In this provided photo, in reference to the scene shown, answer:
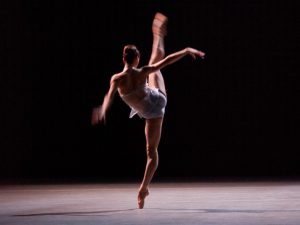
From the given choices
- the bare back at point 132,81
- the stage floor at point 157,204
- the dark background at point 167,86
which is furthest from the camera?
the dark background at point 167,86

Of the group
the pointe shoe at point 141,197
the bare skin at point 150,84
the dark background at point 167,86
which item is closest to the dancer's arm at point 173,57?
the bare skin at point 150,84

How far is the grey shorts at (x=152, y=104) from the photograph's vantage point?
3543 millimetres

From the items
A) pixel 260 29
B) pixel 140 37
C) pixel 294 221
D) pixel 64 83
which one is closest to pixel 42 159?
pixel 64 83

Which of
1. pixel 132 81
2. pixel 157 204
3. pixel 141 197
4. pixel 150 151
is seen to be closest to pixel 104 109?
pixel 132 81

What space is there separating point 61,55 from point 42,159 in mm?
1253

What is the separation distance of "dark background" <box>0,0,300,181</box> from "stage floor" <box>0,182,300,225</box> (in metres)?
0.98

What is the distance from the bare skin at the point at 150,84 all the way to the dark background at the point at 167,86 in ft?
8.91

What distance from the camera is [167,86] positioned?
21.3ft

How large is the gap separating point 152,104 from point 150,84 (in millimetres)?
252

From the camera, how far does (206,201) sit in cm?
405

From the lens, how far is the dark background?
6406 millimetres

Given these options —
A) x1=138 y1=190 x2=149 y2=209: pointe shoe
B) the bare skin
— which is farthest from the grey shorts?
Answer: x1=138 y1=190 x2=149 y2=209: pointe shoe

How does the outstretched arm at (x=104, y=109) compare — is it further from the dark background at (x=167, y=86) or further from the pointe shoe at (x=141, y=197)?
the dark background at (x=167, y=86)

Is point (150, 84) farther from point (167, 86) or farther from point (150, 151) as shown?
point (167, 86)
